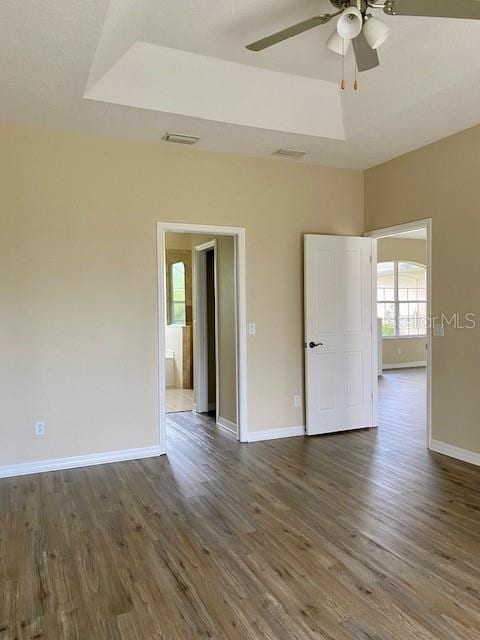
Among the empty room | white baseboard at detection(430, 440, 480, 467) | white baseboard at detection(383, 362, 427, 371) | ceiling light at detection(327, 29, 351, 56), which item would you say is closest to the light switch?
the empty room

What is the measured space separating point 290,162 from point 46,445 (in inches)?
143

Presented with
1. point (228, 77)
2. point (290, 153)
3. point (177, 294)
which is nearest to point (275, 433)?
point (290, 153)

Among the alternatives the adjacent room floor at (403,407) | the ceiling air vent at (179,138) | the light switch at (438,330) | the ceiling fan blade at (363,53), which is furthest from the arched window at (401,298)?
the ceiling fan blade at (363,53)

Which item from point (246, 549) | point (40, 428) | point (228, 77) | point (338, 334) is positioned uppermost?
point (228, 77)

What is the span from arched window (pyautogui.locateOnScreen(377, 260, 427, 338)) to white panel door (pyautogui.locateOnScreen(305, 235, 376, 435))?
5.71 metres

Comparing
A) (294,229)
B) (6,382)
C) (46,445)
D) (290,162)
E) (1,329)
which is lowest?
(46,445)

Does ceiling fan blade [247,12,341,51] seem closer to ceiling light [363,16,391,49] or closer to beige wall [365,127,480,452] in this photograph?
ceiling light [363,16,391,49]

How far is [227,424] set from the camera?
17.6 feet

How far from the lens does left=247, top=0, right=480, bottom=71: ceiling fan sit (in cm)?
224

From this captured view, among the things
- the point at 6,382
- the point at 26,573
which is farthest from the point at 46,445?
the point at 26,573

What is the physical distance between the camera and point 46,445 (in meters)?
4.11

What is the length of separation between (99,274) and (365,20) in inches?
112

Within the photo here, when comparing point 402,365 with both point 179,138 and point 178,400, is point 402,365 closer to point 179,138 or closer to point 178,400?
point 178,400

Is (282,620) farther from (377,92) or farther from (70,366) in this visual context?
(377,92)
